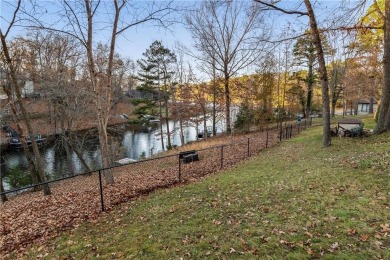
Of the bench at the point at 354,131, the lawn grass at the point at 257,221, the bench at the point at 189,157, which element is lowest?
the bench at the point at 189,157

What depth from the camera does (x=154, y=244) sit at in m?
3.87

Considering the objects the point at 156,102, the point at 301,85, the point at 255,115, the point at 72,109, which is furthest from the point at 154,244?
the point at 301,85

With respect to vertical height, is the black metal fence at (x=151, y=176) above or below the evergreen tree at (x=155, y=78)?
below

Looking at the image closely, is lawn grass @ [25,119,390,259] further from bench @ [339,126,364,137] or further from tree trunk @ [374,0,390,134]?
bench @ [339,126,364,137]

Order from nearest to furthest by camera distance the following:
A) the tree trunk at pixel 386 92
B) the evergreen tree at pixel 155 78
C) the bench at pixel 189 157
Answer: the tree trunk at pixel 386 92 → the bench at pixel 189 157 → the evergreen tree at pixel 155 78

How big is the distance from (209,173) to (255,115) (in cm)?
1403

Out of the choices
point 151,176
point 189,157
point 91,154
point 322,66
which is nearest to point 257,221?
point 151,176

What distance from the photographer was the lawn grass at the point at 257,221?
3367mm

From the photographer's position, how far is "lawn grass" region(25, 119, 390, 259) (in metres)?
3.37

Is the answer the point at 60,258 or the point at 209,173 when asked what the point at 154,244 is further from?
the point at 209,173

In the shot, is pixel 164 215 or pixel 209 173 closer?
pixel 164 215

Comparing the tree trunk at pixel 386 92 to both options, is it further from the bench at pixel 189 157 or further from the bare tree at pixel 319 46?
the bench at pixel 189 157

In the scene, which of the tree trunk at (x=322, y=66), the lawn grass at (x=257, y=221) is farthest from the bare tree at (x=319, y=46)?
the lawn grass at (x=257, y=221)

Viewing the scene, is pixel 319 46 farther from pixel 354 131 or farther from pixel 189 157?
pixel 189 157
